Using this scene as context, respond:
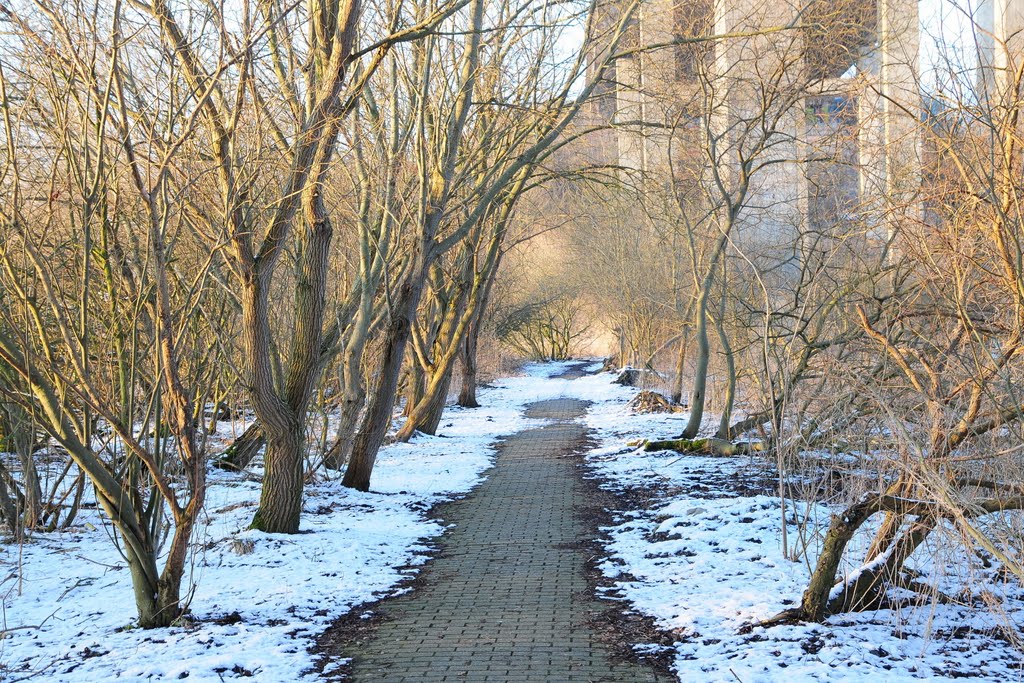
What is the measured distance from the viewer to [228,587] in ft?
23.3

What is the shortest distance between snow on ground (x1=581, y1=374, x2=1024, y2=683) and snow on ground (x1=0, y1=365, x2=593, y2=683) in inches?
84.0

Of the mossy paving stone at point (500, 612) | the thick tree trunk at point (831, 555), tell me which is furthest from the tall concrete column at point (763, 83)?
the thick tree trunk at point (831, 555)

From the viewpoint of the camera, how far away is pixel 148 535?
5980 mm

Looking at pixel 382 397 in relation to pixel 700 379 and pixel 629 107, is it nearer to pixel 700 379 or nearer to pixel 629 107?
pixel 629 107

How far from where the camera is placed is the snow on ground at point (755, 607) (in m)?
5.10

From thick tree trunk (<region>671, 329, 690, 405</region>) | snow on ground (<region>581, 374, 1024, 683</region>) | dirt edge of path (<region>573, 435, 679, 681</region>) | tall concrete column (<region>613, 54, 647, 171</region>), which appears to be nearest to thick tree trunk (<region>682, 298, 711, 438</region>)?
tall concrete column (<region>613, 54, 647, 171</region>)

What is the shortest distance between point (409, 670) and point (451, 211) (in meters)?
7.93

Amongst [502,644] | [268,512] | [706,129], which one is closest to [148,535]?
[502,644]

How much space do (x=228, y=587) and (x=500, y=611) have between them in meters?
2.14

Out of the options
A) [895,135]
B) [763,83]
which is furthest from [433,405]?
[895,135]

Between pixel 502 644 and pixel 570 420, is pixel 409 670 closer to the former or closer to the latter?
pixel 502 644

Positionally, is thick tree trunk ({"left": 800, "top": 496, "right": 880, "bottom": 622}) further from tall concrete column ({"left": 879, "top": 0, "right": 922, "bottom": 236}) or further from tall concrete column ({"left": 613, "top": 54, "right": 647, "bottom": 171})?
tall concrete column ({"left": 613, "top": 54, "right": 647, "bottom": 171})

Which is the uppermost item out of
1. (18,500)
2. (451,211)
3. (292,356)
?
(451,211)

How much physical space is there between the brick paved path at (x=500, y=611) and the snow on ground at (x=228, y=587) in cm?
38
